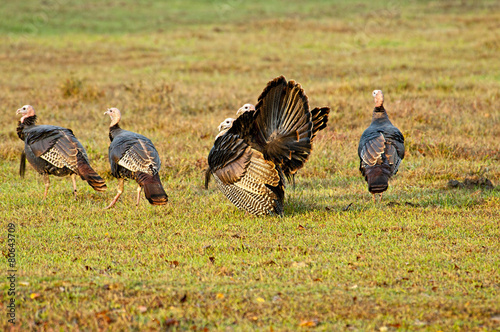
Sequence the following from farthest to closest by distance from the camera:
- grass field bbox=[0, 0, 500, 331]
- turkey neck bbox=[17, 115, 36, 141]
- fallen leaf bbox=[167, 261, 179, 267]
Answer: turkey neck bbox=[17, 115, 36, 141] < fallen leaf bbox=[167, 261, 179, 267] < grass field bbox=[0, 0, 500, 331]

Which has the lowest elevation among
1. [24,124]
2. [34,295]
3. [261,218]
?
[34,295]

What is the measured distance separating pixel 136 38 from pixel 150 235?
2243 cm

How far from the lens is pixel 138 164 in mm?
7867

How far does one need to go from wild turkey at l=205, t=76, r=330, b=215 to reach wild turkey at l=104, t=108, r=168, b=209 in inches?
31.3

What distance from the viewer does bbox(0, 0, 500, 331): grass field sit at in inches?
183

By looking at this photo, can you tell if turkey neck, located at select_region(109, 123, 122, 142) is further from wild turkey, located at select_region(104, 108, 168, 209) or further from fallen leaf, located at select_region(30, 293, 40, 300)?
fallen leaf, located at select_region(30, 293, 40, 300)

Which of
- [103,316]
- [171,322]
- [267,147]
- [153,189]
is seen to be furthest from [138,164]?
[171,322]

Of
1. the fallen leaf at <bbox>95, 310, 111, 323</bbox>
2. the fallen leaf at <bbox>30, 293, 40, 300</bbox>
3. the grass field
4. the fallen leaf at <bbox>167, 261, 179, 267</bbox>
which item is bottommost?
the fallen leaf at <bbox>30, 293, 40, 300</bbox>

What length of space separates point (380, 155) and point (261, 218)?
1.84m

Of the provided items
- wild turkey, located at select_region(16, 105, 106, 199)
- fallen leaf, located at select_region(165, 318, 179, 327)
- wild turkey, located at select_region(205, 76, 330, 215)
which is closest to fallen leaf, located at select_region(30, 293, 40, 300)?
fallen leaf, located at select_region(165, 318, 179, 327)

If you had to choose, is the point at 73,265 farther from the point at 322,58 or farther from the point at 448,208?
the point at 322,58

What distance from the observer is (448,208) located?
311 inches

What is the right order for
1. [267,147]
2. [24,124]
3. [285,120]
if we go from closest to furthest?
[285,120]
[267,147]
[24,124]

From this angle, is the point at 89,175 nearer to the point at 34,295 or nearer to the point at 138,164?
the point at 138,164
